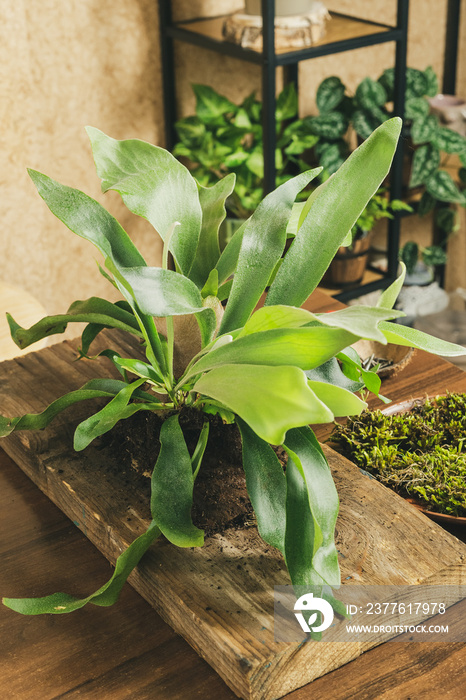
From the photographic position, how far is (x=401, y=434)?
1.07 m

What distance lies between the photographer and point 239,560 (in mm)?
844

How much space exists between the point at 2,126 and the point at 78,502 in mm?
1600

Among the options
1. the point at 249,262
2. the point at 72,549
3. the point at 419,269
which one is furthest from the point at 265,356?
the point at 419,269

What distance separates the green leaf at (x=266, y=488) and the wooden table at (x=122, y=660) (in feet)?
0.48

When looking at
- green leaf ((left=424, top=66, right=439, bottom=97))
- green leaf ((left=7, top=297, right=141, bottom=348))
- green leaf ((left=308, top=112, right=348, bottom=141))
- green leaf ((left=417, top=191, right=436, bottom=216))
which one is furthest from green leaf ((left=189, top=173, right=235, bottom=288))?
green leaf ((left=417, top=191, right=436, bottom=216))

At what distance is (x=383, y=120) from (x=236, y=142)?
0.46 m

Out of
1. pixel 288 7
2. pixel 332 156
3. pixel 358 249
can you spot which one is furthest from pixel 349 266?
pixel 288 7

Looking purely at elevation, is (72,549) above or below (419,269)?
above

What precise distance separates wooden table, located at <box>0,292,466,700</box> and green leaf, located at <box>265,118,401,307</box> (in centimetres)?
37

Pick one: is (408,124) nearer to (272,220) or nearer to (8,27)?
(8,27)

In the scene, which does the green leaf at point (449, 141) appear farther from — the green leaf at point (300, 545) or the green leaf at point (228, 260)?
the green leaf at point (300, 545)

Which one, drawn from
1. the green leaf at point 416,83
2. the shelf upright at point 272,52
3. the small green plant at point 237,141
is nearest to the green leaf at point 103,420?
the shelf upright at point 272,52

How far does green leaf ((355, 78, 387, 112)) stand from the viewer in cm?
242

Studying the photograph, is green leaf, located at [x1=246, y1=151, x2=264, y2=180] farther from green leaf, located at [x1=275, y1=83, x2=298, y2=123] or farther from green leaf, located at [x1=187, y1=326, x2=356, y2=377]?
green leaf, located at [x1=187, y1=326, x2=356, y2=377]
